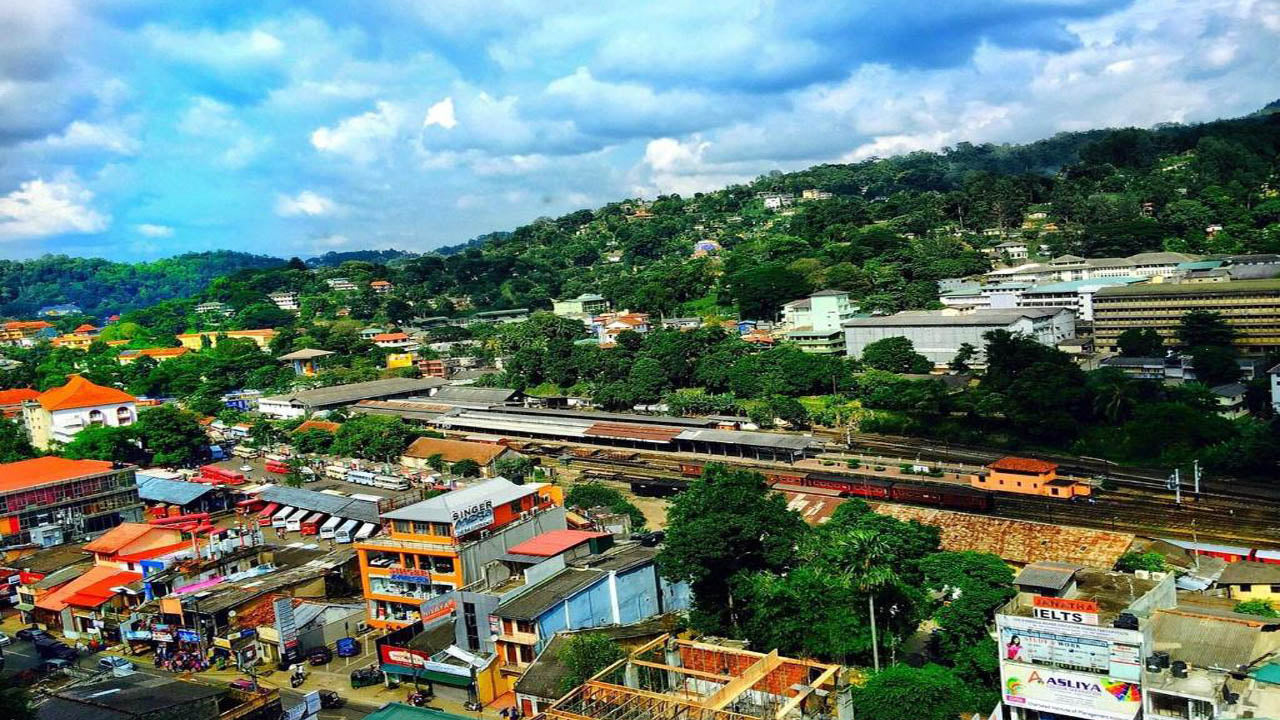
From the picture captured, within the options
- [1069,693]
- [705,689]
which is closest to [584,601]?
[705,689]

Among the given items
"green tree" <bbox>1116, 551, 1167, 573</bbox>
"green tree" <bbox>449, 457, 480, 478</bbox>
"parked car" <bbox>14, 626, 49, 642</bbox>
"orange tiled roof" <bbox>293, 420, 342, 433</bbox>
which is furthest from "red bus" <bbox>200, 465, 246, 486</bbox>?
A: "green tree" <bbox>1116, 551, 1167, 573</bbox>

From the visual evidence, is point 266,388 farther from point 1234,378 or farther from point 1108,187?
point 1108,187

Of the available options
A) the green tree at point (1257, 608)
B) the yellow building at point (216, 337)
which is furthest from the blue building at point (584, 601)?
the yellow building at point (216, 337)

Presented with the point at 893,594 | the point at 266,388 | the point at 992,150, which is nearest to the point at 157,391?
the point at 266,388

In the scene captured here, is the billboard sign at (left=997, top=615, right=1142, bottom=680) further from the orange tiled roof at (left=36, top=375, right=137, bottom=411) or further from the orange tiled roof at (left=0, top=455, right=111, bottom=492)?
the orange tiled roof at (left=36, top=375, right=137, bottom=411)

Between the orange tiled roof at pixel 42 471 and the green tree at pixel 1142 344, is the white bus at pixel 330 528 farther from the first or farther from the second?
the green tree at pixel 1142 344
